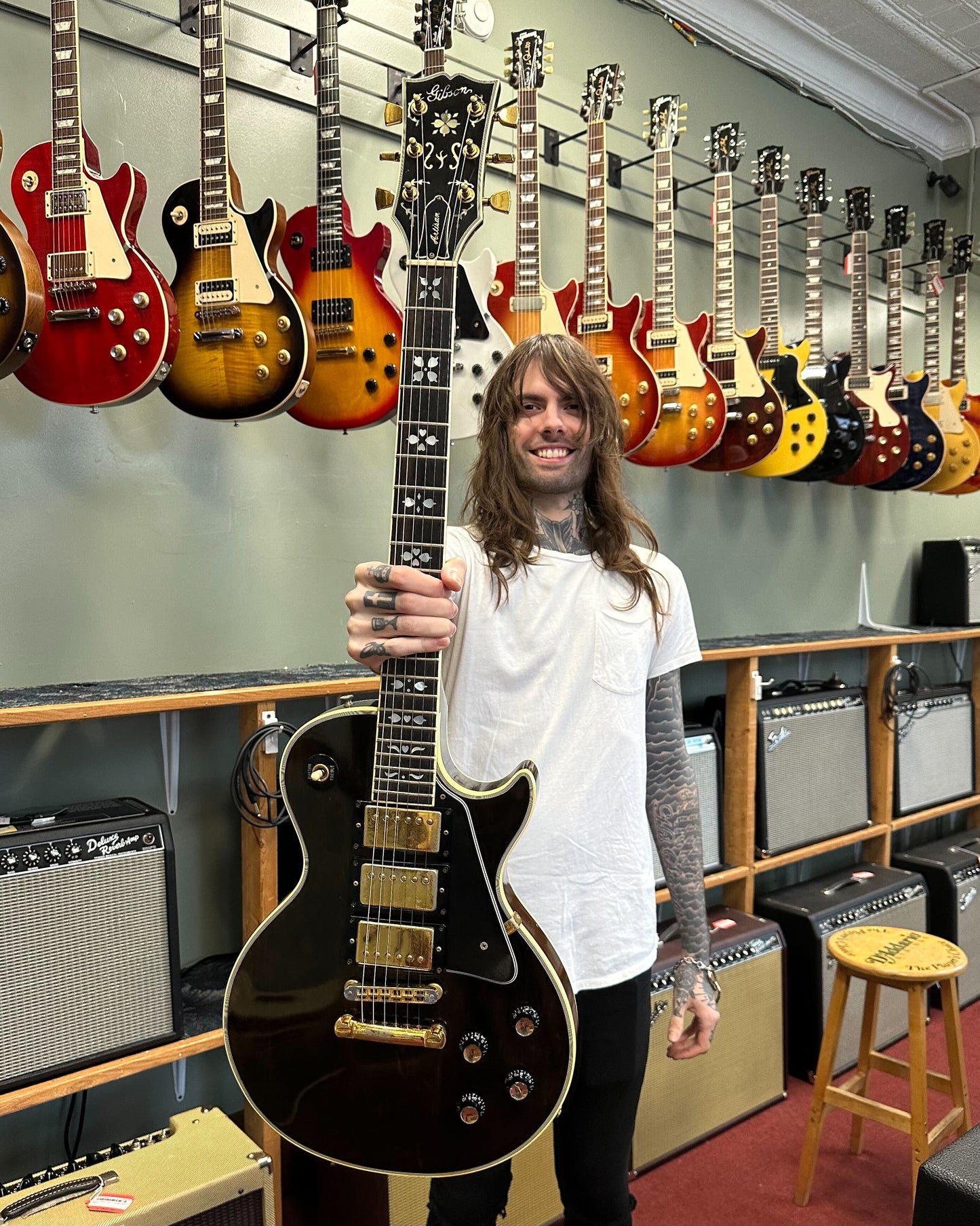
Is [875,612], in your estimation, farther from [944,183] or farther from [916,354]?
[944,183]

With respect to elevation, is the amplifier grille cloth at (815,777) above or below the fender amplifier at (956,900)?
above

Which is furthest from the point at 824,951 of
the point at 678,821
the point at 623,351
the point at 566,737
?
the point at 566,737

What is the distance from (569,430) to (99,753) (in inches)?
45.1

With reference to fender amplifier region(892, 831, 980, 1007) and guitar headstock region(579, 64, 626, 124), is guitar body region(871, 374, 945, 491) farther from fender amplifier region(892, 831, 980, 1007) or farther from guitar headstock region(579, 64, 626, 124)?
guitar headstock region(579, 64, 626, 124)

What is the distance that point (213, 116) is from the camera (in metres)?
1.71

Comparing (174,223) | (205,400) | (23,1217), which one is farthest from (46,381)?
(23,1217)

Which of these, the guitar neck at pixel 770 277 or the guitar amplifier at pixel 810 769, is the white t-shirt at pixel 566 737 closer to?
the guitar amplifier at pixel 810 769

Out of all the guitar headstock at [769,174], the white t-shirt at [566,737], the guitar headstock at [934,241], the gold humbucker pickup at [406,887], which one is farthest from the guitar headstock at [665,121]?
the gold humbucker pickup at [406,887]

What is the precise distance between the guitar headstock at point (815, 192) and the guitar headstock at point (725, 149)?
0.39 meters

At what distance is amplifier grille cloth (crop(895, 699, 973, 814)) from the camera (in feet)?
10.6

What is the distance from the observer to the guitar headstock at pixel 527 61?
6.69 ft

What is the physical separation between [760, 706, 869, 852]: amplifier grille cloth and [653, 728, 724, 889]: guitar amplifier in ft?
0.51

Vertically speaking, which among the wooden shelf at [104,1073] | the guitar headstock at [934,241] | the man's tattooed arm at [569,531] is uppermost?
the guitar headstock at [934,241]

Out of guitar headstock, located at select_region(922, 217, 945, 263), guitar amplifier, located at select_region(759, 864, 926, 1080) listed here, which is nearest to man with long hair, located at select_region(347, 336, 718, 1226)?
guitar amplifier, located at select_region(759, 864, 926, 1080)
